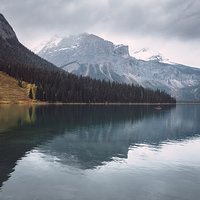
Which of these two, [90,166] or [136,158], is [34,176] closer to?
[90,166]

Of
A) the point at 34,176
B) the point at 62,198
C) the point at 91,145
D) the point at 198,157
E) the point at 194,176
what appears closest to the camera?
the point at 62,198

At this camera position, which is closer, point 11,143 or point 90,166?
point 90,166

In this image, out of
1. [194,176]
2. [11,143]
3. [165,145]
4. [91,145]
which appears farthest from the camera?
[165,145]

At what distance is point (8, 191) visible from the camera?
3838 cm

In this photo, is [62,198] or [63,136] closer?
[62,198]

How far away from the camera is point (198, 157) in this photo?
221 feet

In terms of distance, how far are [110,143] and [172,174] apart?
31760 millimetres

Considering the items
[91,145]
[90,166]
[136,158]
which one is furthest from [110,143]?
[90,166]

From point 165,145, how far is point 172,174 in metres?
33.1

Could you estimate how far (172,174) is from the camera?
50844 millimetres

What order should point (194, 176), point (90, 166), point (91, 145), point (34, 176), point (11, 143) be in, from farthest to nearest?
point (91, 145)
point (11, 143)
point (90, 166)
point (194, 176)
point (34, 176)

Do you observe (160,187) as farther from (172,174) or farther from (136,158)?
(136,158)

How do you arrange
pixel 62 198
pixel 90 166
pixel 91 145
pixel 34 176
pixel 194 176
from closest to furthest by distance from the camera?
pixel 62 198
pixel 34 176
pixel 194 176
pixel 90 166
pixel 91 145

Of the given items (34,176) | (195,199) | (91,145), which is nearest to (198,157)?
(91,145)
